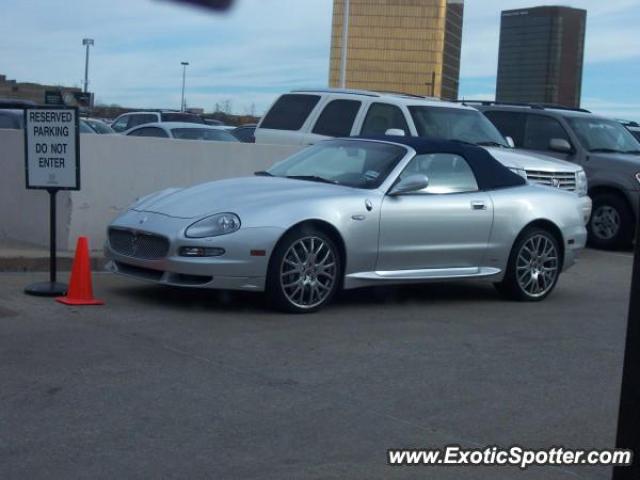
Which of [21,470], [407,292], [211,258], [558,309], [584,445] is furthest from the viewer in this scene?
[407,292]

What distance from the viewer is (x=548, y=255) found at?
9945 mm

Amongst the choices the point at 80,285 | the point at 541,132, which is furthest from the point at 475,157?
the point at 541,132

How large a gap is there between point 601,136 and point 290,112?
4766 millimetres

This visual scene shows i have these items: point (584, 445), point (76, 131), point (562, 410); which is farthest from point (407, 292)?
point (584, 445)

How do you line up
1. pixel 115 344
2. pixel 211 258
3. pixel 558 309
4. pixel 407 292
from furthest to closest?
pixel 407 292, pixel 558 309, pixel 211 258, pixel 115 344

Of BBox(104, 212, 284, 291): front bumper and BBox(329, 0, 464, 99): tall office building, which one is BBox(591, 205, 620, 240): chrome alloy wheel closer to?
BBox(329, 0, 464, 99): tall office building

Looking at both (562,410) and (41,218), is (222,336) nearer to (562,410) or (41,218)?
(562,410)

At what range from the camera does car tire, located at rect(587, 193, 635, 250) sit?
49.2 feet

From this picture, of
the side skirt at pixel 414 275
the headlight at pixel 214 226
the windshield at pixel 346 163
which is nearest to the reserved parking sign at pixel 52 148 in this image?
the headlight at pixel 214 226

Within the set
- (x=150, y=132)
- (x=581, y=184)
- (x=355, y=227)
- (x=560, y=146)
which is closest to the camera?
(x=355, y=227)

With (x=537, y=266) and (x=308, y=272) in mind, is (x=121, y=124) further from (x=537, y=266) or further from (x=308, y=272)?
(x=308, y=272)

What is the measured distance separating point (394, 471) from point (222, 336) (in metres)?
2.92

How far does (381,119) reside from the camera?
13719 millimetres

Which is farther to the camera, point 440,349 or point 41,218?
point 41,218
